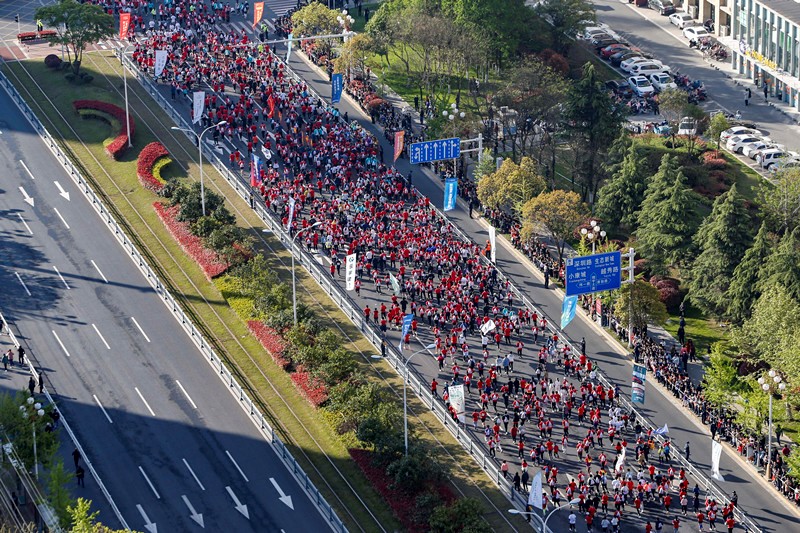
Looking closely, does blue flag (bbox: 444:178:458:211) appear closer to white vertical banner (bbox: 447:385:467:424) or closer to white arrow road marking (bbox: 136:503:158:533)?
white vertical banner (bbox: 447:385:467:424)

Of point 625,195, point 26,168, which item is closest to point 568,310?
point 625,195

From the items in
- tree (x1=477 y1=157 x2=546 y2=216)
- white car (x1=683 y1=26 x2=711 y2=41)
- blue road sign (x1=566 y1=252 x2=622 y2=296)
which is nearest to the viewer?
blue road sign (x1=566 y1=252 x2=622 y2=296)

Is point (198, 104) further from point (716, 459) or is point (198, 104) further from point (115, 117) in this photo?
point (716, 459)

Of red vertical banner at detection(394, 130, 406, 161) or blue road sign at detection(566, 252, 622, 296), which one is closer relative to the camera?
blue road sign at detection(566, 252, 622, 296)

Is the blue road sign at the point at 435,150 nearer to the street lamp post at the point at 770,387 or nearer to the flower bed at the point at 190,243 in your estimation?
the flower bed at the point at 190,243

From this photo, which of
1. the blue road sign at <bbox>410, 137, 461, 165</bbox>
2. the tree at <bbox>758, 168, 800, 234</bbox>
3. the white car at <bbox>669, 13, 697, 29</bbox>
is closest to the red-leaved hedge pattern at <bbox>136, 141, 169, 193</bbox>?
the blue road sign at <bbox>410, 137, 461, 165</bbox>

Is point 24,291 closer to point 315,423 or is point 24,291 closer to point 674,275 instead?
point 315,423

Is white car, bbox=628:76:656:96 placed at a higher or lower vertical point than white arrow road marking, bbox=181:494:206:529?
higher
